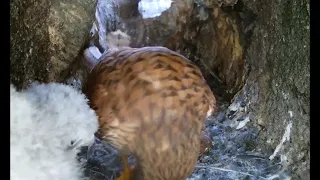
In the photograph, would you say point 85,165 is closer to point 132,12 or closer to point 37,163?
point 37,163

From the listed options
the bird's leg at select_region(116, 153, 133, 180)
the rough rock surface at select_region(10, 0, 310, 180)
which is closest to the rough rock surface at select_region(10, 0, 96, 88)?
the rough rock surface at select_region(10, 0, 310, 180)

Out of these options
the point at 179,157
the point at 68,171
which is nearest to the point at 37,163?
the point at 68,171

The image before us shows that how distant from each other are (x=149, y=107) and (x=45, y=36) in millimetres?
152

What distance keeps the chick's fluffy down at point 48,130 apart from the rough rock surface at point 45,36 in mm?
23

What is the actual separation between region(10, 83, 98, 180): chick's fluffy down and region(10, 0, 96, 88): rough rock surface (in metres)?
0.02

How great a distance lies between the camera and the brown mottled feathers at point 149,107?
567 mm

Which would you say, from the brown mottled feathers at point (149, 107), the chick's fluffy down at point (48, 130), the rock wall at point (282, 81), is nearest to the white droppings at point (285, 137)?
the rock wall at point (282, 81)

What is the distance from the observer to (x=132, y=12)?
64 cm

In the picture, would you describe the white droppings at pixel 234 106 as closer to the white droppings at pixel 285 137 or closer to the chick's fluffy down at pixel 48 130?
the white droppings at pixel 285 137

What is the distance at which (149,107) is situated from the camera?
0.57 m

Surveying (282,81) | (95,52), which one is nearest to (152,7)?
(95,52)

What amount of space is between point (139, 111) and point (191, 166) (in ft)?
0.33

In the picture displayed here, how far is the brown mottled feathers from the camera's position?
57 cm

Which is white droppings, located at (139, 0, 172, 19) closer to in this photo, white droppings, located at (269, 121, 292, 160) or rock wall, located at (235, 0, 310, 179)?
rock wall, located at (235, 0, 310, 179)
